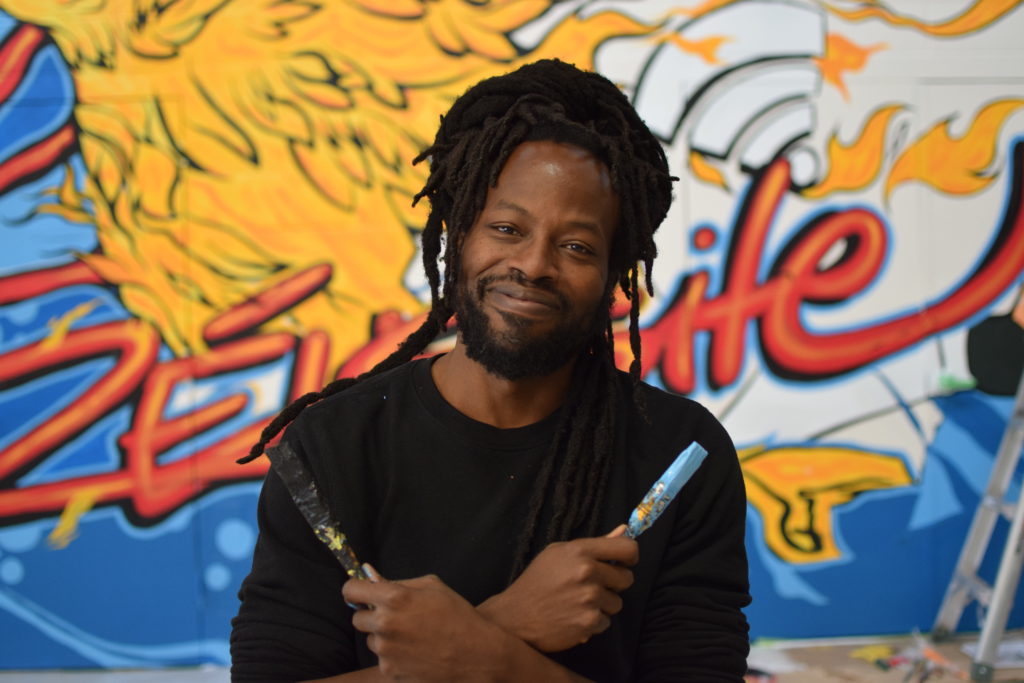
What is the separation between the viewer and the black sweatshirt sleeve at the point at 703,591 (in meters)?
1.29

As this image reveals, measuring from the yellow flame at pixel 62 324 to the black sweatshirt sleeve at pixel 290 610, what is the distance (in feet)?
8.91

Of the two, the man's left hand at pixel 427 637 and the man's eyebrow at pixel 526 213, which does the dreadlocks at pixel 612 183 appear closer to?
the man's eyebrow at pixel 526 213

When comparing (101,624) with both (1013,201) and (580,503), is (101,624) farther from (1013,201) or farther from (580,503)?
(1013,201)

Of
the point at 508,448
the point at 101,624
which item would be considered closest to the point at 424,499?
the point at 508,448

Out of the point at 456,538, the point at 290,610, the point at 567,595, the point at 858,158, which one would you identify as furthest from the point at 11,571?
the point at 858,158

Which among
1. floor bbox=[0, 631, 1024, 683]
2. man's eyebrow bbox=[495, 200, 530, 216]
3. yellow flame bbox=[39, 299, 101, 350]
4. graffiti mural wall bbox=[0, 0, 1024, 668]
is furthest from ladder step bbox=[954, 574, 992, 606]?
yellow flame bbox=[39, 299, 101, 350]

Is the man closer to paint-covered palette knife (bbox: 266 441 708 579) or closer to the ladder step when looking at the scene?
paint-covered palette knife (bbox: 266 441 708 579)

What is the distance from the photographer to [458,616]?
1.10m

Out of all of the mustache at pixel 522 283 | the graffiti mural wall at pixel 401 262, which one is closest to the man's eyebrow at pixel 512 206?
the mustache at pixel 522 283

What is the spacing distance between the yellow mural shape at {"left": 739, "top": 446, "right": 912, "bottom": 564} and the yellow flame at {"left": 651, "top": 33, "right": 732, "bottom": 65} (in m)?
1.74

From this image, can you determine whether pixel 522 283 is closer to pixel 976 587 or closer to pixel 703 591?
pixel 703 591

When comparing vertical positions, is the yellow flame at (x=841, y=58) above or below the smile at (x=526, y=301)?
above

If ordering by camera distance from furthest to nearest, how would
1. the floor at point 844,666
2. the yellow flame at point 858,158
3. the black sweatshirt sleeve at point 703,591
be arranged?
the yellow flame at point 858,158, the floor at point 844,666, the black sweatshirt sleeve at point 703,591

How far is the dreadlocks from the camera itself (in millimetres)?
1356
